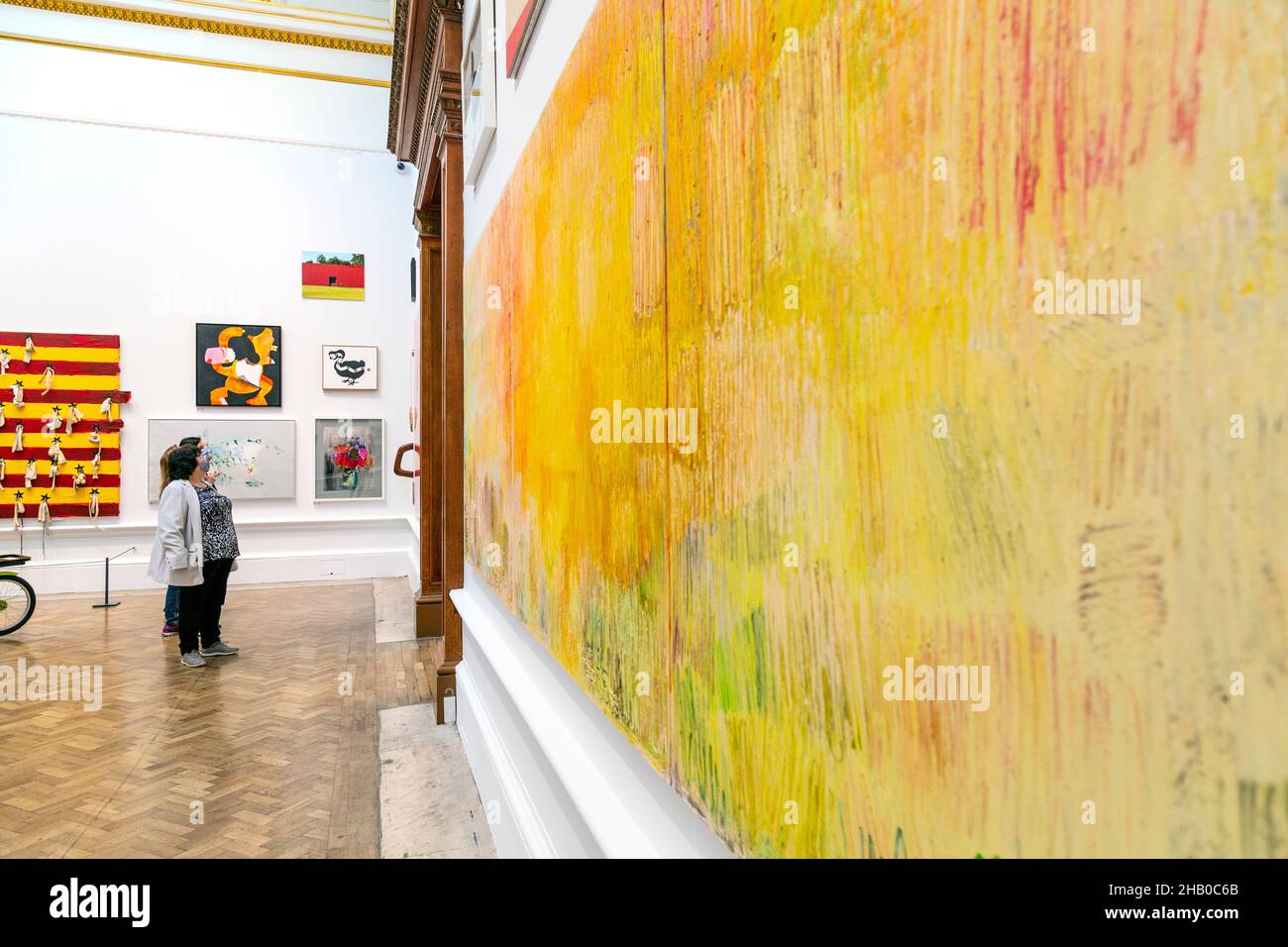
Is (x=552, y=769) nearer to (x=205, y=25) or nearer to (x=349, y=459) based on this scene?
(x=349, y=459)

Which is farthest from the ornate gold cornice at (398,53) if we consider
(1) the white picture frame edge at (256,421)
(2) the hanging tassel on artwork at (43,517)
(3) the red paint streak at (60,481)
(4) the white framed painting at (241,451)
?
(2) the hanging tassel on artwork at (43,517)

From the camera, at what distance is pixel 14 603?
21.0 feet

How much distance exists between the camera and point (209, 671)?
5070 mm

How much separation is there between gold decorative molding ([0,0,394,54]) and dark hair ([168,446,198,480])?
5.77 m

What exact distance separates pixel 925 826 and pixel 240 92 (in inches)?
417

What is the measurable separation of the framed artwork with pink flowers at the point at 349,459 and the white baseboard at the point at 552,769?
617cm

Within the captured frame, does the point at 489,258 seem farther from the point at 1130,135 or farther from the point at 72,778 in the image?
the point at 72,778

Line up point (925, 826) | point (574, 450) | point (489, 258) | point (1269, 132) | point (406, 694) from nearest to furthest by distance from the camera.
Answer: point (1269, 132)
point (925, 826)
point (574, 450)
point (489, 258)
point (406, 694)

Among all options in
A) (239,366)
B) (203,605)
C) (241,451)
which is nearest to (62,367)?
(239,366)

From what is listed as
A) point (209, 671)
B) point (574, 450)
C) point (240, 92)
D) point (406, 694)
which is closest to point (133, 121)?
point (240, 92)

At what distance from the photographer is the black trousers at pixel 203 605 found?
5227 mm

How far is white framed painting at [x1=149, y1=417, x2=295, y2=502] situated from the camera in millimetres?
8266

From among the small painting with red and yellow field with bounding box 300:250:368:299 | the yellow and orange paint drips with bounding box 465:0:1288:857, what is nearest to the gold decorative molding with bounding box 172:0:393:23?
the small painting with red and yellow field with bounding box 300:250:368:299

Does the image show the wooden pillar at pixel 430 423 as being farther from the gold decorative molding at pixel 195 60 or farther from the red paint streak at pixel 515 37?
the gold decorative molding at pixel 195 60
